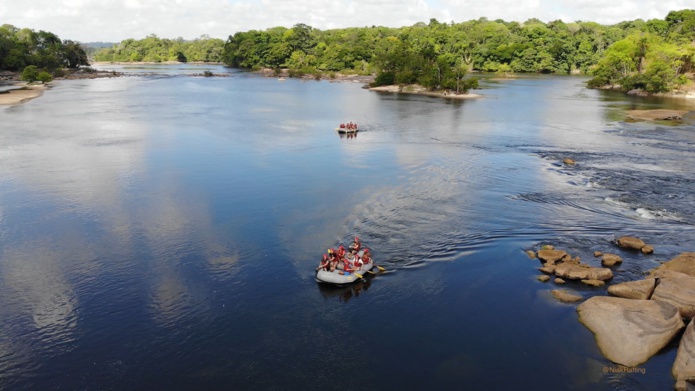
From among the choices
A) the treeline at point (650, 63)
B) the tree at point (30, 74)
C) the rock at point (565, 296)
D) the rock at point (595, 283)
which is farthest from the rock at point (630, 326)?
the tree at point (30, 74)

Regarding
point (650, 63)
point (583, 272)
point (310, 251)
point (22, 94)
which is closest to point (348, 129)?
point (310, 251)

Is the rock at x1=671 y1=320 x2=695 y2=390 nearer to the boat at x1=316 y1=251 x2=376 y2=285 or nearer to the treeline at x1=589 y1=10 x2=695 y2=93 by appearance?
the boat at x1=316 y1=251 x2=376 y2=285

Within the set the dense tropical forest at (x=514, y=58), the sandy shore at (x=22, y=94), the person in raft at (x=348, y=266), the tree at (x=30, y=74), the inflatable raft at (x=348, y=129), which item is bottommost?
the person in raft at (x=348, y=266)

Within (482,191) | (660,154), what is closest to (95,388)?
(482,191)

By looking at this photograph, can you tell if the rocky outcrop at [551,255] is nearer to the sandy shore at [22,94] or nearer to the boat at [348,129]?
the boat at [348,129]

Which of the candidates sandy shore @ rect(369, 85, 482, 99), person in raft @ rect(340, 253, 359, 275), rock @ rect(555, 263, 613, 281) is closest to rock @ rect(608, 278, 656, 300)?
rock @ rect(555, 263, 613, 281)

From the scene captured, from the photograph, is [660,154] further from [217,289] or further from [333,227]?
[217,289]

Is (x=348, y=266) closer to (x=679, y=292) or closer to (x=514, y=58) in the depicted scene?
(x=679, y=292)
